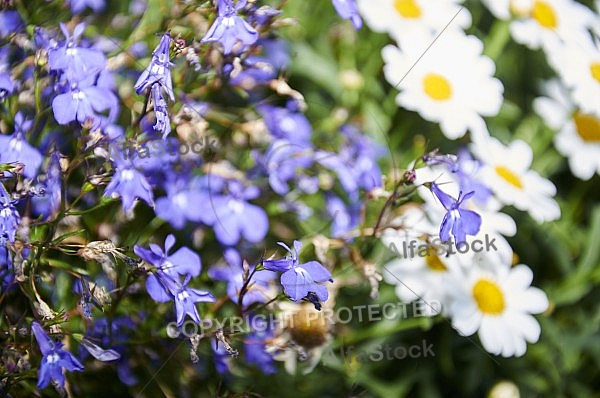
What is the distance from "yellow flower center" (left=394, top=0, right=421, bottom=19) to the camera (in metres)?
1.14

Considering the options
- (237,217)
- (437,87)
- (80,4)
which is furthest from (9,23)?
(437,87)

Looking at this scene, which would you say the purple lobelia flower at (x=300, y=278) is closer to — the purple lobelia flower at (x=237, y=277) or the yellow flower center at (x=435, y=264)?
the purple lobelia flower at (x=237, y=277)

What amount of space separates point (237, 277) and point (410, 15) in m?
0.52

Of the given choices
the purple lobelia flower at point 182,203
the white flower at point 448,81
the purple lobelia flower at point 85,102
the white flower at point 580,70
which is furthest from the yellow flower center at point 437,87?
the purple lobelia flower at point 85,102

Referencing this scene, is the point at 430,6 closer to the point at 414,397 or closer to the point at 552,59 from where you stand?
the point at 552,59

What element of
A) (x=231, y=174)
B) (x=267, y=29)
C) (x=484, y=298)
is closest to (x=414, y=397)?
(x=484, y=298)

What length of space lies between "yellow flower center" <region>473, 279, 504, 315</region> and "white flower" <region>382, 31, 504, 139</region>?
20 centimetres

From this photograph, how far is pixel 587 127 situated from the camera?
1245mm

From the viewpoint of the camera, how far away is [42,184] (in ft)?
2.42

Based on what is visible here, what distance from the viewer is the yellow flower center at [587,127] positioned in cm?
124

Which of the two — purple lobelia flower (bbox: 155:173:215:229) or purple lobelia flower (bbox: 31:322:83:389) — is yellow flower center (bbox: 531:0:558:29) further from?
purple lobelia flower (bbox: 31:322:83:389)

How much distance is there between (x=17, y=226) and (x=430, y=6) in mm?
722

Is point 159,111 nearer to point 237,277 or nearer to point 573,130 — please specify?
point 237,277

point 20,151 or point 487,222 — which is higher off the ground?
point 20,151
